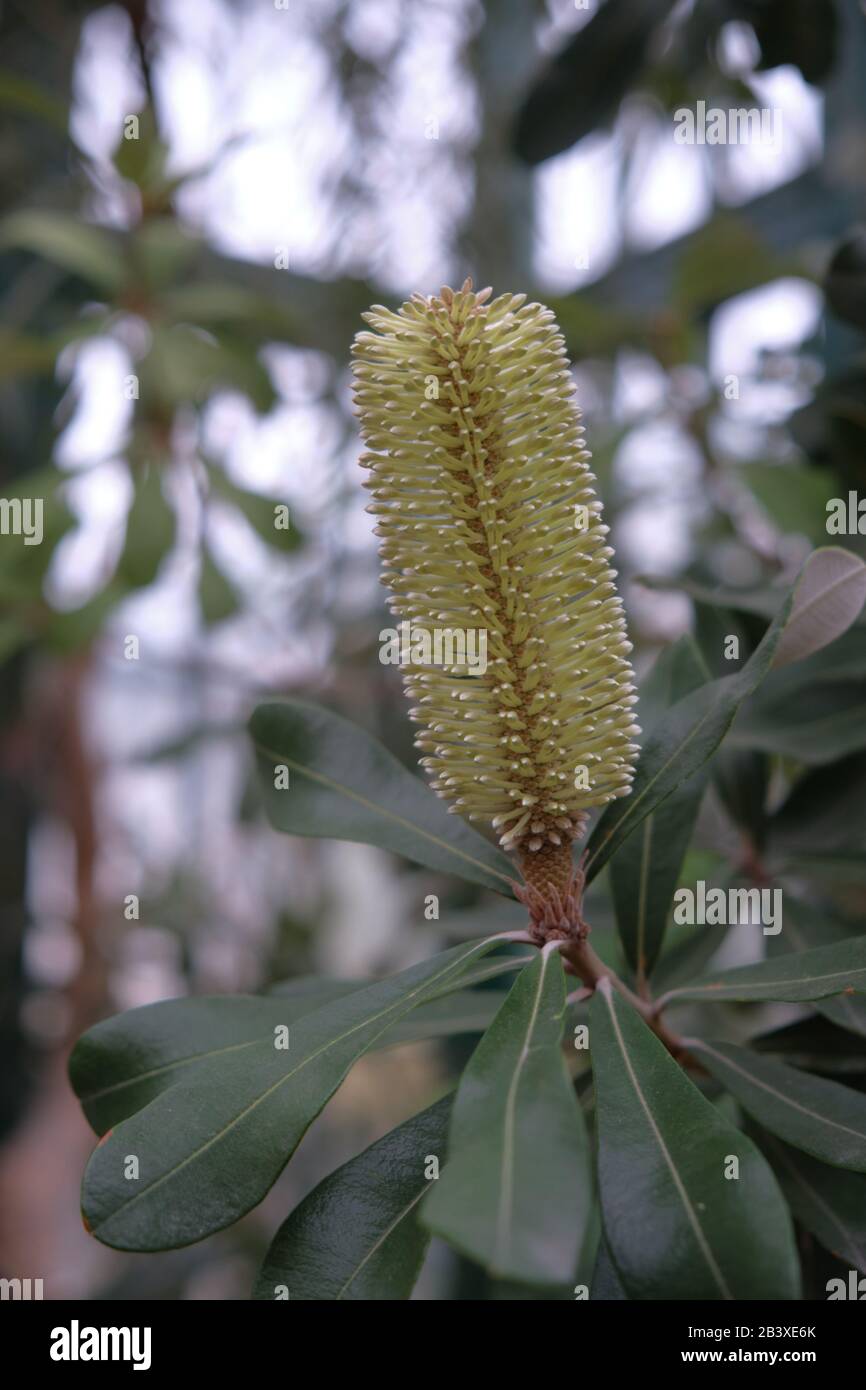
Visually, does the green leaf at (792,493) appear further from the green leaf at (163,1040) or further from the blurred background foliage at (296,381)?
the green leaf at (163,1040)

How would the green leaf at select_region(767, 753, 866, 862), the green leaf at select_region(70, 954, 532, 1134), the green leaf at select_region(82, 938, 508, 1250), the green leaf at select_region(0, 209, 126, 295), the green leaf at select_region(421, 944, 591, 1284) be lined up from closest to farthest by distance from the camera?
the green leaf at select_region(421, 944, 591, 1284), the green leaf at select_region(82, 938, 508, 1250), the green leaf at select_region(70, 954, 532, 1134), the green leaf at select_region(767, 753, 866, 862), the green leaf at select_region(0, 209, 126, 295)

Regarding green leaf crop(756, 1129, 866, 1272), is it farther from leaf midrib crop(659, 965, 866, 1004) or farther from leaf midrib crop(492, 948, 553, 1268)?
leaf midrib crop(492, 948, 553, 1268)

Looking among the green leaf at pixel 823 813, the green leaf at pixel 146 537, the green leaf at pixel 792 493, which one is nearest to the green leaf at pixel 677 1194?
the green leaf at pixel 823 813

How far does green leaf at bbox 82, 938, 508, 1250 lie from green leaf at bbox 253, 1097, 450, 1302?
4cm

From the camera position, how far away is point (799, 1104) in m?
0.51

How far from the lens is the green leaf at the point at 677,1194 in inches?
14.7

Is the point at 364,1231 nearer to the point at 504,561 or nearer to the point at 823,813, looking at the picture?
the point at 504,561

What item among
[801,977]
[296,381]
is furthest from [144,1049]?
[296,381]

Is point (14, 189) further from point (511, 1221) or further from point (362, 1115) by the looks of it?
point (511, 1221)

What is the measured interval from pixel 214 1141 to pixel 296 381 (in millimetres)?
1426

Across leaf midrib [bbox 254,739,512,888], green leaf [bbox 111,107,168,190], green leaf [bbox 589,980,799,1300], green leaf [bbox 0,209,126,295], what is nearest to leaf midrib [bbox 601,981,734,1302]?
green leaf [bbox 589,980,799,1300]

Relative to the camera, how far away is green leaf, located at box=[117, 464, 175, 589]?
1.15m

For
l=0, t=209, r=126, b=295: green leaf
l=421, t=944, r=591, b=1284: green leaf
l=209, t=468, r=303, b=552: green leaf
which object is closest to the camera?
l=421, t=944, r=591, b=1284: green leaf
